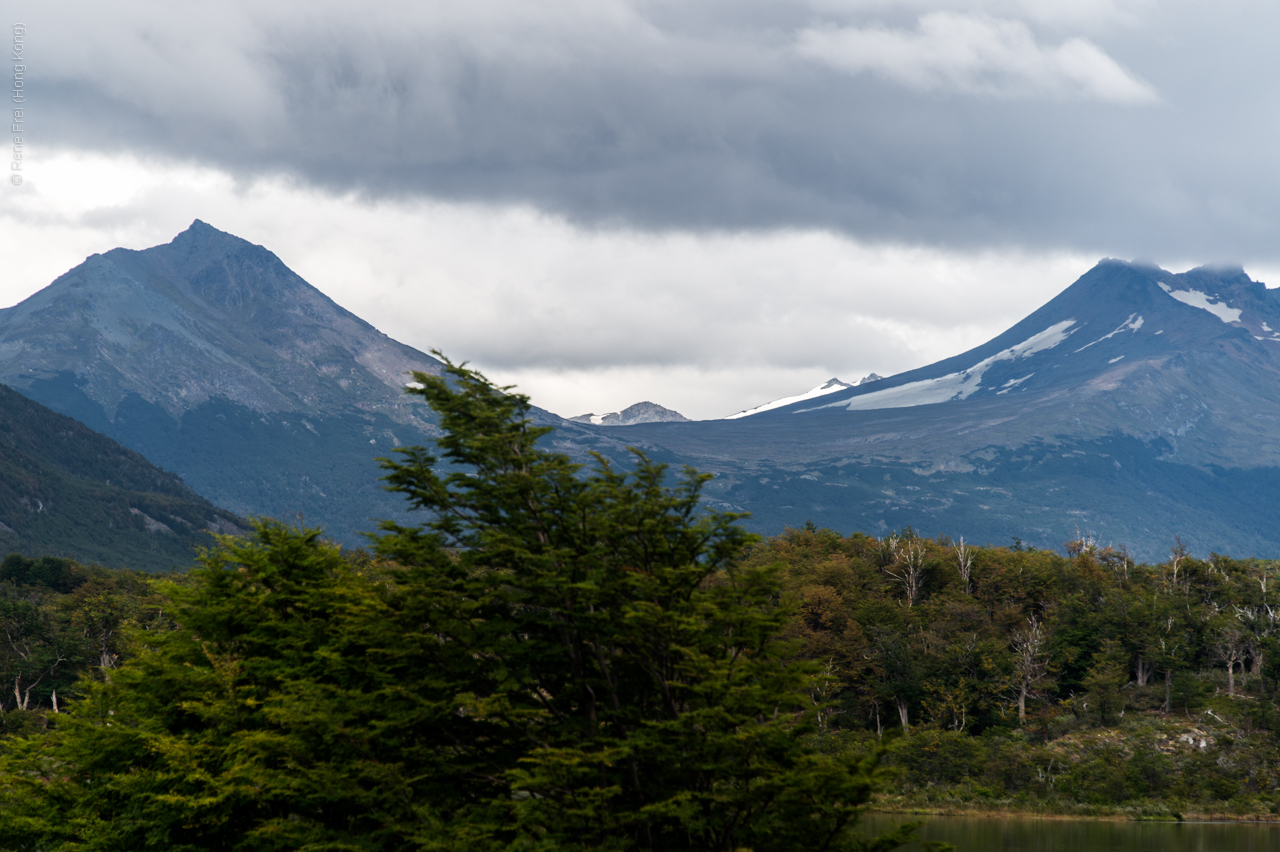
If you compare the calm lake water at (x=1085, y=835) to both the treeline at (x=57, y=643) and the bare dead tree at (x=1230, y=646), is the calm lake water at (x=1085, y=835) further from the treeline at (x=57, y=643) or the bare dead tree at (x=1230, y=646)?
the treeline at (x=57, y=643)

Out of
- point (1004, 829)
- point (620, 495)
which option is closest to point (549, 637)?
point (620, 495)

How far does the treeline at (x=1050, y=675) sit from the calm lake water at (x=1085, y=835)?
3908mm

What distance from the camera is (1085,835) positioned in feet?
191

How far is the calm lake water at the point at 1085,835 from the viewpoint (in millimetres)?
52844

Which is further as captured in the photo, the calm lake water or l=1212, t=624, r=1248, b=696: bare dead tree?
l=1212, t=624, r=1248, b=696: bare dead tree

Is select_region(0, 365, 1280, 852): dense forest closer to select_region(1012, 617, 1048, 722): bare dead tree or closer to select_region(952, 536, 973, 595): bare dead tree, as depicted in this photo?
select_region(1012, 617, 1048, 722): bare dead tree

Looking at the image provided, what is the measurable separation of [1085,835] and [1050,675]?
31.9m

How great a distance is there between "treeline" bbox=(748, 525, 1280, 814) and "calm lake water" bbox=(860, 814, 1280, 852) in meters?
3.91

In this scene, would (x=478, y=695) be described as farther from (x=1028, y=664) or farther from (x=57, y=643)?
(x=57, y=643)

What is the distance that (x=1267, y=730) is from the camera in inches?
2896

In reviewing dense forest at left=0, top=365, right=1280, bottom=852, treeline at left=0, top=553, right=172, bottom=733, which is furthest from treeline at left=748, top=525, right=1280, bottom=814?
treeline at left=0, top=553, right=172, bottom=733

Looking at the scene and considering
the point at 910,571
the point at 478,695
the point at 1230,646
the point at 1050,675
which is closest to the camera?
the point at 478,695

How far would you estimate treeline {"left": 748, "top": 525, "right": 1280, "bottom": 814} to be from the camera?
2798 inches

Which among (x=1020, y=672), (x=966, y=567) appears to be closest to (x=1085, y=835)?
(x=1020, y=672)
